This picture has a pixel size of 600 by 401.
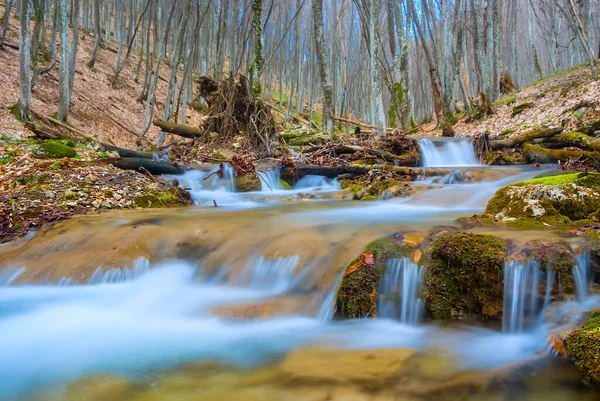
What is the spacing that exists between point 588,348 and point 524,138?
29.5ft

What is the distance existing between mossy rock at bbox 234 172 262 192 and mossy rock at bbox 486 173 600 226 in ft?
16.9

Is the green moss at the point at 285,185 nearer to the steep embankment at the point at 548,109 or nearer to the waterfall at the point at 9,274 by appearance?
the waterfall at the point at 9,274

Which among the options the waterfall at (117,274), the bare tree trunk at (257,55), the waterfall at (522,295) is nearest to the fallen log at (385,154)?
the bare tree trunk at (257,55)

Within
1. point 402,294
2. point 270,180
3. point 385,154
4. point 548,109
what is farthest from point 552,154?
point 402,294

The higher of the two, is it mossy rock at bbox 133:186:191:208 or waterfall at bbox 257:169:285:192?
waterfall at bbox 257:169:285:192

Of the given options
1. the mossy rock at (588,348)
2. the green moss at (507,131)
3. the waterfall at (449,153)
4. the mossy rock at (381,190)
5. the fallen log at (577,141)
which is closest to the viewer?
the mossy rock at (588,348)

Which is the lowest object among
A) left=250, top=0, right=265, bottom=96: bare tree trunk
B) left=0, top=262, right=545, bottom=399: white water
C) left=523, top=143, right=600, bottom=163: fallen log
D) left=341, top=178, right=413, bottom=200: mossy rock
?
left=0, top=262, right=545, bottom=399: white water

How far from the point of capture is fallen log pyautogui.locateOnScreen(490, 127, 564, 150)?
367 inches

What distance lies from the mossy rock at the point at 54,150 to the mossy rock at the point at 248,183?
3.27 meters

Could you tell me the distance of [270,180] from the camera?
9039 mm

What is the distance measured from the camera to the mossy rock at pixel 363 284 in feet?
10.4

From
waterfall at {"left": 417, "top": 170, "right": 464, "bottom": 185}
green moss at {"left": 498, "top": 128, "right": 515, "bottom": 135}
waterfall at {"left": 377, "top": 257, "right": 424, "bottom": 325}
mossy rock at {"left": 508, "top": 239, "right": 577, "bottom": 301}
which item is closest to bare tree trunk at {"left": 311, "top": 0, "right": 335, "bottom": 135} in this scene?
waterfall at {"left": 417, "top": 170, "right": 464, "bottom": 185}

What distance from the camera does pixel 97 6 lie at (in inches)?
664

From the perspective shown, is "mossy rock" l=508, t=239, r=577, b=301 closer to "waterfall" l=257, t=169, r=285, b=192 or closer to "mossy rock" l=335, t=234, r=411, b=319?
"mossy rock" l=335, t=234, r=411, b=319
